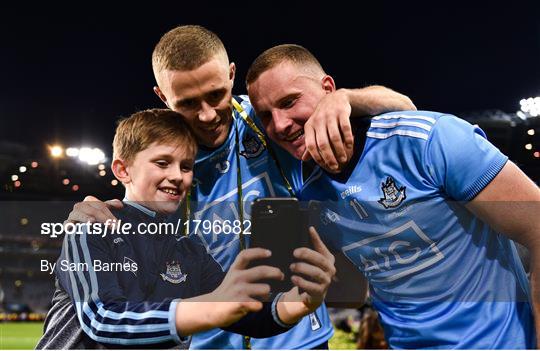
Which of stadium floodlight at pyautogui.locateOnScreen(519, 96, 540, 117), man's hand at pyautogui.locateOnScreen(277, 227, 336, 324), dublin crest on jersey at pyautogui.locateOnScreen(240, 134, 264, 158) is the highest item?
stadium floodlight at pyautogui.locateOnScreen(519, 96, 540, 117)

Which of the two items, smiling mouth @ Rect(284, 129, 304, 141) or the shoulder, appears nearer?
the shoulder

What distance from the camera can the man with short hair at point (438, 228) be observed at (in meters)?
1.25

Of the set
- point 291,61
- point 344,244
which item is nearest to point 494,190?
point 344,244

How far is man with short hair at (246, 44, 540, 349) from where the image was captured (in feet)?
4.11

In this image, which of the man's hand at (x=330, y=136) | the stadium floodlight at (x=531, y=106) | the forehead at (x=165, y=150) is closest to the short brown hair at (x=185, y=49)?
the forehead at (x=165, y=150)

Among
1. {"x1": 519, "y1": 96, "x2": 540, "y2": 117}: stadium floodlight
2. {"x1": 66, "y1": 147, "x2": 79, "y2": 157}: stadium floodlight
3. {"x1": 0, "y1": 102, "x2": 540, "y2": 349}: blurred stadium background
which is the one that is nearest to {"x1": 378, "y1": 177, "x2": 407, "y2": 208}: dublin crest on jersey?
{"x1": 0, "y1": 102, "x2": 540, "y2": 349}: blurred stadium background

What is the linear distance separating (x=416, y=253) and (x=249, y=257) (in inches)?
18.0

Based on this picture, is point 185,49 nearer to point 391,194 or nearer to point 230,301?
point 391,194

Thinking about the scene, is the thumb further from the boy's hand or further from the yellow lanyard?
the yellow lanyard

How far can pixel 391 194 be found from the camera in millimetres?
1384

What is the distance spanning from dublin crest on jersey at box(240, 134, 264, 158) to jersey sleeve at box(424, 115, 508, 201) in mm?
567

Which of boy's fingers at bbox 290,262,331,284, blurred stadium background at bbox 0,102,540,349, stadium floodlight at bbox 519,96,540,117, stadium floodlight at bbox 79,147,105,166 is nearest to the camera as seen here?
boy's fingers at bbox 290,262,331,284
